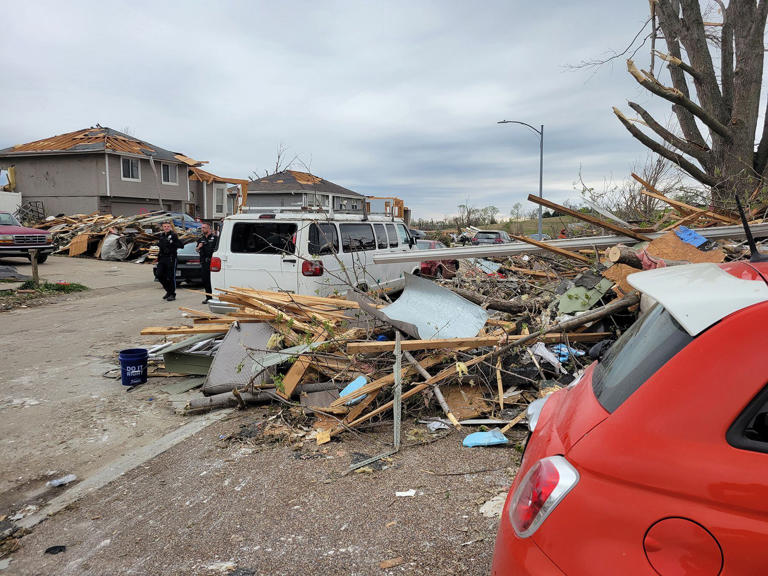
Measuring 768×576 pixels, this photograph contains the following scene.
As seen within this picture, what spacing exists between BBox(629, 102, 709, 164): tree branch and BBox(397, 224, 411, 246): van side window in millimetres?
5381

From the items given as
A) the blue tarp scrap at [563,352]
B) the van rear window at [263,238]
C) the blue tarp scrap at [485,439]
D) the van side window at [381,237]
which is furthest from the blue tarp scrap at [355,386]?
the van side window at [381,237]

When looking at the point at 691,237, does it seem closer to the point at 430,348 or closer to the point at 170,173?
the point at 430,348

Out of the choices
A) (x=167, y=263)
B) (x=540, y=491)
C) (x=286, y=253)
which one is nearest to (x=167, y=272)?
(x=167, y=263)

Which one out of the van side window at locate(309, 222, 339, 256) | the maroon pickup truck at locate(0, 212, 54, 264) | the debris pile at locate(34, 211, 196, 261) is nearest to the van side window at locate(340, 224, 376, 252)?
the van side window at locate(309, 222, 339, 256)

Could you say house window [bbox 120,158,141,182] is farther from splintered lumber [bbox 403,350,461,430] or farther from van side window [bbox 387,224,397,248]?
splintered lumber [bbox 403,350,461,430]

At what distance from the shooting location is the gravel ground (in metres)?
2.95

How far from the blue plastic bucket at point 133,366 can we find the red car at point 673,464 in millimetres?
5896

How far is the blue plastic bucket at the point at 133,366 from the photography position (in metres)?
6.34

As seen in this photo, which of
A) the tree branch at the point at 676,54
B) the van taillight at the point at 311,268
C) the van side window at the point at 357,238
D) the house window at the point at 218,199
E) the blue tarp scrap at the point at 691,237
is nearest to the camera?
the blue tarp scrap at the point at 691,237

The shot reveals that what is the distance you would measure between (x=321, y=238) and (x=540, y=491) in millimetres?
6731

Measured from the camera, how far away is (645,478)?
4.56 feet

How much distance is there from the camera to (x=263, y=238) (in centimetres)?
796

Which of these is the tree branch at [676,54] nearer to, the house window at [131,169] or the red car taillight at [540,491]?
the red car taillight at [540,491]

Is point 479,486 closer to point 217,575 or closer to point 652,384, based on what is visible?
point 217,575
